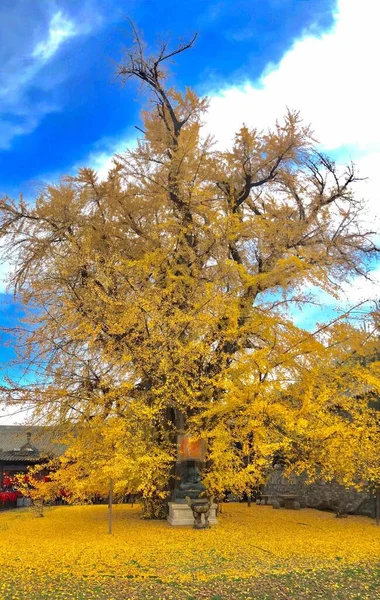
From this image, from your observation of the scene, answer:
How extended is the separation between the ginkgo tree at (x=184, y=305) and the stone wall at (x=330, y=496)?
3622 mm

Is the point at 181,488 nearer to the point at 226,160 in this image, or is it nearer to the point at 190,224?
the point at 190,224

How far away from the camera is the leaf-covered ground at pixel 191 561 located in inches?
303

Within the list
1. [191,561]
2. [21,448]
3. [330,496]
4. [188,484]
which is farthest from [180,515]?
[21,448]

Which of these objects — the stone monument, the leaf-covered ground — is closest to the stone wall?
the leaf-covered ground

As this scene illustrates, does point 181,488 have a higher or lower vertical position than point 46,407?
lower

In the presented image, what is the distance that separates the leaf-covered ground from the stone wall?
233 centimetres

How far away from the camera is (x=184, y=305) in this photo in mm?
16344

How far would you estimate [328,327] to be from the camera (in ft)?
48.7

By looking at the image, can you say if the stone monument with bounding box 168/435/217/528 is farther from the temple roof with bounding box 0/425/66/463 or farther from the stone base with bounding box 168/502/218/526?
the temple roof with bounding box 0/425/66/463

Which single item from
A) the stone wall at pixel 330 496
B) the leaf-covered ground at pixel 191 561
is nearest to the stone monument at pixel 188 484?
the leaf-covered ground at pixel 191 561

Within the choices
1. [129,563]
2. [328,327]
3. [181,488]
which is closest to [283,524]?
[181,488]

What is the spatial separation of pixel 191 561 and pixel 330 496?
499 inches

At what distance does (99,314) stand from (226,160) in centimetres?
770

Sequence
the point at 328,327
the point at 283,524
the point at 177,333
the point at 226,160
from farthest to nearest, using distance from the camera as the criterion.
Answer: the point at 226,160, the point at 283,524, the point at 328,327, the point at 177,333
